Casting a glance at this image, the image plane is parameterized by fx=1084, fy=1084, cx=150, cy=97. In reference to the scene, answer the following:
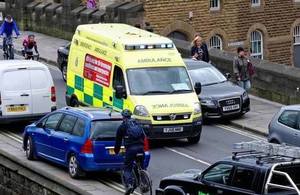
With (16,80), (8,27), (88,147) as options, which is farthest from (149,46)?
(8,27)

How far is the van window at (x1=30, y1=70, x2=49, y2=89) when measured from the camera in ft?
89.4

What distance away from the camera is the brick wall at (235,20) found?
45344 millimetres

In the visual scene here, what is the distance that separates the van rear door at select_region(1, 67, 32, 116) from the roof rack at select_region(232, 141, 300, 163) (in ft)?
31.8

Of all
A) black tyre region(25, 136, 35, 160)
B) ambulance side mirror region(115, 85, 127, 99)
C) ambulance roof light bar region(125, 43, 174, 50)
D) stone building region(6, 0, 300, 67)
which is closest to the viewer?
black tyre region(25, 136, 35, 160)

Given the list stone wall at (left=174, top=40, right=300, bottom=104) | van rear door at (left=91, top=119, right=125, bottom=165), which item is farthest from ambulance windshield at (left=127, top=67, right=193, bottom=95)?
stone wall at (left=174, top=40, right=300, bottom=104)

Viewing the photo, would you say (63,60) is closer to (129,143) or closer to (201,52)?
(201,52)

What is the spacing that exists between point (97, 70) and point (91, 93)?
0.64 metres

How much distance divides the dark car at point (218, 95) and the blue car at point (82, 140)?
6.41 meters

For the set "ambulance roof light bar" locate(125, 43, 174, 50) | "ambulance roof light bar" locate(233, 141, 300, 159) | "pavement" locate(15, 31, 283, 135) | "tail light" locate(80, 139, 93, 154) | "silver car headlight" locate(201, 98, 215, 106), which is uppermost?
"ambulance roof light bar" locate(125, 43, 174, 50)

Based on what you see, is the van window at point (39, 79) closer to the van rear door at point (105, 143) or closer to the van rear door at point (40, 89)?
the van rear door at point (40, 89)

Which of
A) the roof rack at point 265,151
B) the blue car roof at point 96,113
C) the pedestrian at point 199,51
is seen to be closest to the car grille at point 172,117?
the blue car roof at point 96,113

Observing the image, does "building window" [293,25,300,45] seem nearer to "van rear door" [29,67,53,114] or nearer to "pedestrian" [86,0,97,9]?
"pedestrian" [86,0,97,9]

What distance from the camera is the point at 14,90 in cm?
2712

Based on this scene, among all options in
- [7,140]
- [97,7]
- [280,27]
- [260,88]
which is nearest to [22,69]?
[7,140]
